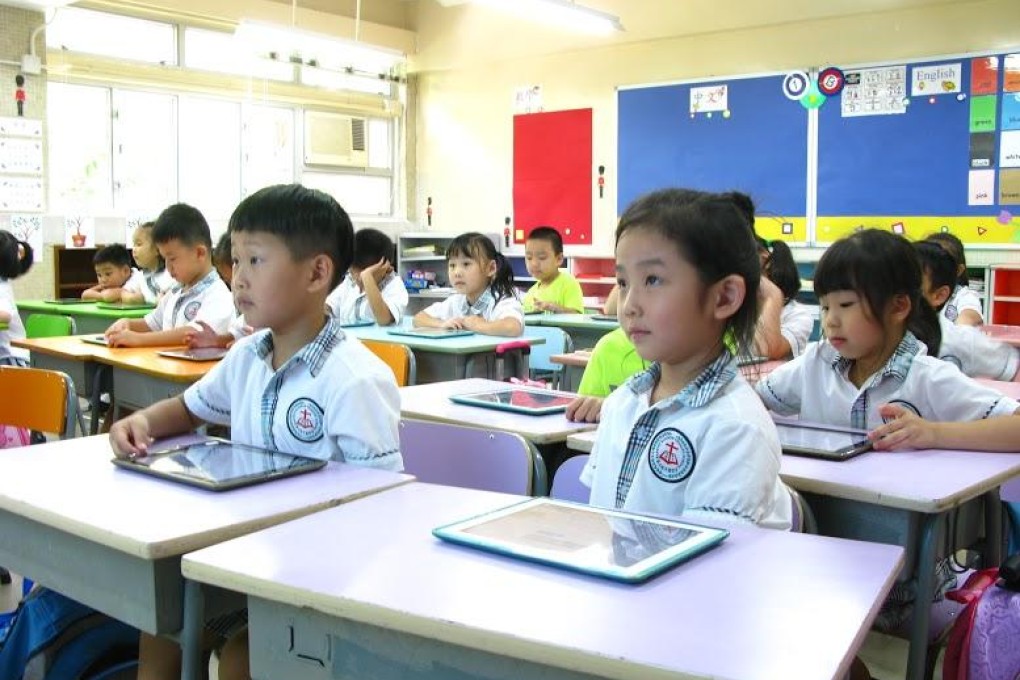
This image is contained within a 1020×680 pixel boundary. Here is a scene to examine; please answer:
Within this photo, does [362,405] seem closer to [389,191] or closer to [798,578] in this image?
[798,578]

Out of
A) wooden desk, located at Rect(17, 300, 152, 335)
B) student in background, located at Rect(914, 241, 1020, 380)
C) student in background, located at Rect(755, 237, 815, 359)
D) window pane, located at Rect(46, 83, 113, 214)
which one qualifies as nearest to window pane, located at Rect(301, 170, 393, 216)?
window pane, located at Rect(46, 83, 113, 214)

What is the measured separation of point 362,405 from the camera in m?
1.66

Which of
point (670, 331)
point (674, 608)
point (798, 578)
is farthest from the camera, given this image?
point (670, 331)

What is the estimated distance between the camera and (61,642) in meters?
1.59

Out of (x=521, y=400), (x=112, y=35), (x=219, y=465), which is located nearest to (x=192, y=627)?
(x=219, y=465)

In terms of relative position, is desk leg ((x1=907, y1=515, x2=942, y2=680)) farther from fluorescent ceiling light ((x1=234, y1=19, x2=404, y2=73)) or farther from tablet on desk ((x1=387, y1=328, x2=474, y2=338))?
fluorescent ceiling light ((x1=234, y1=19, x2=404, y2=73))

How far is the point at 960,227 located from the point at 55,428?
5.45 meters

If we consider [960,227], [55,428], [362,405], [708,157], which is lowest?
[55,428]

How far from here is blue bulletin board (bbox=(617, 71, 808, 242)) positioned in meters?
6.73

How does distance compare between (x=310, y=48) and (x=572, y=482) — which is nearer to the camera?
(x=572, y=482)

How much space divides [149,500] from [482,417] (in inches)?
39.5

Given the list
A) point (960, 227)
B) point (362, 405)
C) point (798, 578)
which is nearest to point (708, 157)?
point (960, 227)

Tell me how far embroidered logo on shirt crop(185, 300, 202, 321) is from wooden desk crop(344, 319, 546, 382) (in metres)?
0.69

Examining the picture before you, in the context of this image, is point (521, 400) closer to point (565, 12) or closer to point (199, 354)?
point (199, 354)
